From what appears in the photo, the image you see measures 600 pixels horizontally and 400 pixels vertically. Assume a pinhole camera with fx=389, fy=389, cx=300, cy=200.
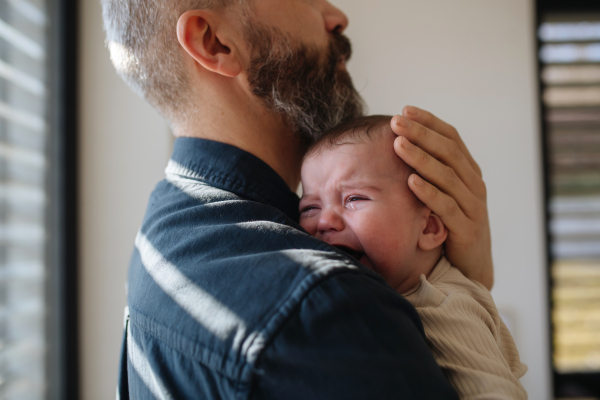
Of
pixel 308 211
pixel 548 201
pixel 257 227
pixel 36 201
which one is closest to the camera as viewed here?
pixel 257 227

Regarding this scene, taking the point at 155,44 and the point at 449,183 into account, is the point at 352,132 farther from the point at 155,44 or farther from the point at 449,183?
the point at 155,44

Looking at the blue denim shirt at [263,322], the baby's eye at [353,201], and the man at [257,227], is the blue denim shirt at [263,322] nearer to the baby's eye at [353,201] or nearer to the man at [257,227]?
the man at [257,227]

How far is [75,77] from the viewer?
1.67 m

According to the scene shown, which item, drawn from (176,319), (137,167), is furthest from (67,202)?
(176,319)

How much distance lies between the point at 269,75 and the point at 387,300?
0.60m

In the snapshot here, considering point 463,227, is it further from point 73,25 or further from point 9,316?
point 73,25

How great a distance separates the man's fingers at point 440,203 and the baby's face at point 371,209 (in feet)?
0.12

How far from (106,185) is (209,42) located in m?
1.11

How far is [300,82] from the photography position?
36.8 inches

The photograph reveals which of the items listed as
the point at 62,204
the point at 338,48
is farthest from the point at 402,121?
the point at 62,204

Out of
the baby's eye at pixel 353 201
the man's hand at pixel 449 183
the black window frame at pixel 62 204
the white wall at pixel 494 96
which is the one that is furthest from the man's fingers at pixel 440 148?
the black window frame at pixel 62 204

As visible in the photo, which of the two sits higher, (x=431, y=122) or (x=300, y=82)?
(x=300, y=82)

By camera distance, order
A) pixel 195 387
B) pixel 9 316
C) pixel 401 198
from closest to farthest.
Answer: pixel 195 387
pixel 401 198
pixel 9 316

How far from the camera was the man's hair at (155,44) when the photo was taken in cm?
86
